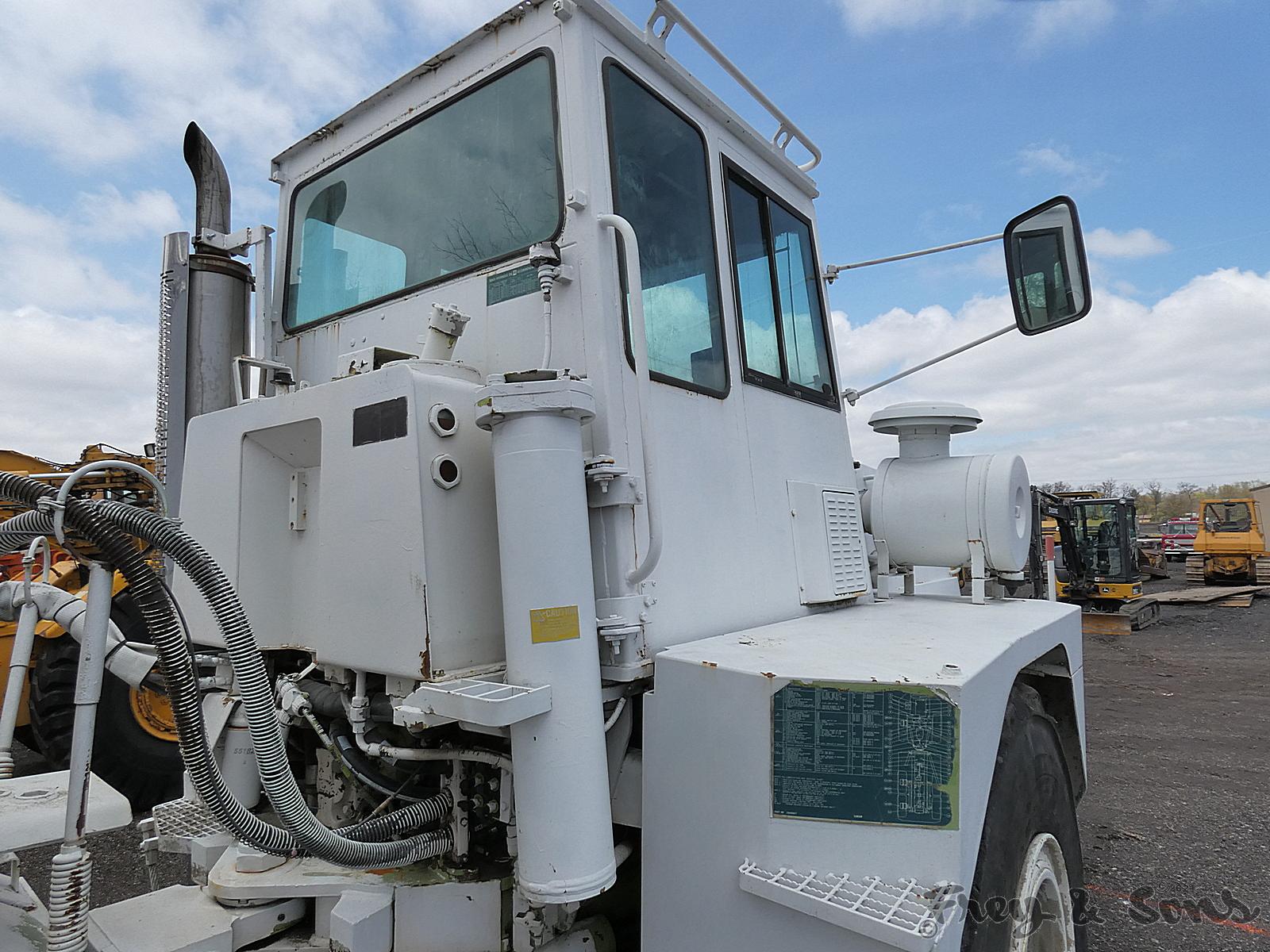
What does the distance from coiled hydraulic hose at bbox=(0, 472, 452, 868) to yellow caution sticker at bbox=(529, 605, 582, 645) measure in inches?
21.7

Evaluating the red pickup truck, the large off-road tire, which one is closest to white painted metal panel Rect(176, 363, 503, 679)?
the large off-road tire

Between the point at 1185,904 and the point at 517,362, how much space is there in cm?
398

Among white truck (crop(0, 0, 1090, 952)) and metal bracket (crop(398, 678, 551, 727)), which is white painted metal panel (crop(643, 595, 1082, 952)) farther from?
metal bracket (crop(398, 678, 551, 727))

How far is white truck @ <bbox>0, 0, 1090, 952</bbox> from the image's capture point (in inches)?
61.7

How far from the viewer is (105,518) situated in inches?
56.9

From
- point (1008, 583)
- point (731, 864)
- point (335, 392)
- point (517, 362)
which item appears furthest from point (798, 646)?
point (1008, 583)

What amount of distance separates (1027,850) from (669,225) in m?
1.98

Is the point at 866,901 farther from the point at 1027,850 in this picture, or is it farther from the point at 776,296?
the point at 776,296

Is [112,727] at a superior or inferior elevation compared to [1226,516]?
inferior

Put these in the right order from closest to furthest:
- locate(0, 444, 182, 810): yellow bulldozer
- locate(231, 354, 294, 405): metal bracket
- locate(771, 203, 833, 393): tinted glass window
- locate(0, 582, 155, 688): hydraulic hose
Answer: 1. locate(0, 582, 155, 688): hydraulic hose
2. locate(231, 354, 294, 405): metal bracket
3. locate(771, 203, 833, 393): tinted glass window
4. locate(0, 444, 182, 810): yellow bulldozer

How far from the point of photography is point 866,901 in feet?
4.77

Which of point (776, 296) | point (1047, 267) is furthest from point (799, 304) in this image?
point (1047, 267)

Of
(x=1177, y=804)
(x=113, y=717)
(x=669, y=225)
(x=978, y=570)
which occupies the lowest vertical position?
(x=1177, y=804)

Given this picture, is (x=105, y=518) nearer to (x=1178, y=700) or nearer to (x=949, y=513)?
(x=949, y=513)
